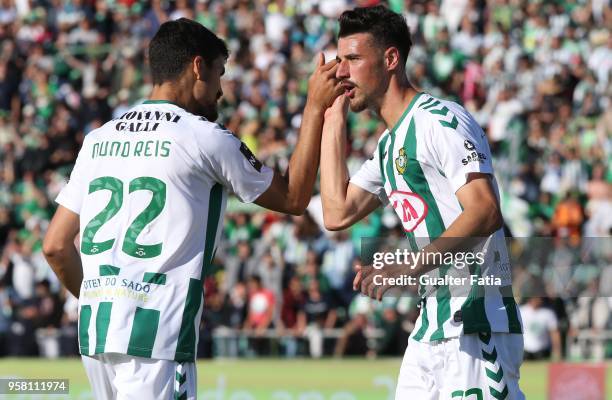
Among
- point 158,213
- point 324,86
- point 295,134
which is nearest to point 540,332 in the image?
point 295,134

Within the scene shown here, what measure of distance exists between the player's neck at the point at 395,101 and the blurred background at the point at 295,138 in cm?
584

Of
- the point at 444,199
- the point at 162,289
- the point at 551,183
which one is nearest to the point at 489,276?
the point at 444,199

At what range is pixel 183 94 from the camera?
5719mm

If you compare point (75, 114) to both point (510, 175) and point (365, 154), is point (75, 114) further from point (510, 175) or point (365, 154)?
point (510, 175)

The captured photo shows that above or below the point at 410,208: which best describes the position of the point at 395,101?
above

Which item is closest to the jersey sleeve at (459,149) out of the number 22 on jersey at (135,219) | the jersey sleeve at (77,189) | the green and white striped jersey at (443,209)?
the green and white striped jersey at (443,209)

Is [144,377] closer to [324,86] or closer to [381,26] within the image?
[324,86]

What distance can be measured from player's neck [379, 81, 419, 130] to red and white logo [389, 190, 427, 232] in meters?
0.39

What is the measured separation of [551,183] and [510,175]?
23.2 inches

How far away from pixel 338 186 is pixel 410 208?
27.0 inches

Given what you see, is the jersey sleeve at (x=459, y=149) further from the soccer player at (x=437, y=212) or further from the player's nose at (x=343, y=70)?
the player's nose at (x=343, y=70)

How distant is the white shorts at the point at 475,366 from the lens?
5.79 m

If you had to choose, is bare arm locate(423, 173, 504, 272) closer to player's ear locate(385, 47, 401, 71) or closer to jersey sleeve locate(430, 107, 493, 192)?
jersey sleeve locate(430, 107, 493, 192)

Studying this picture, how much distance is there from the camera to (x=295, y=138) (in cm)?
1869
